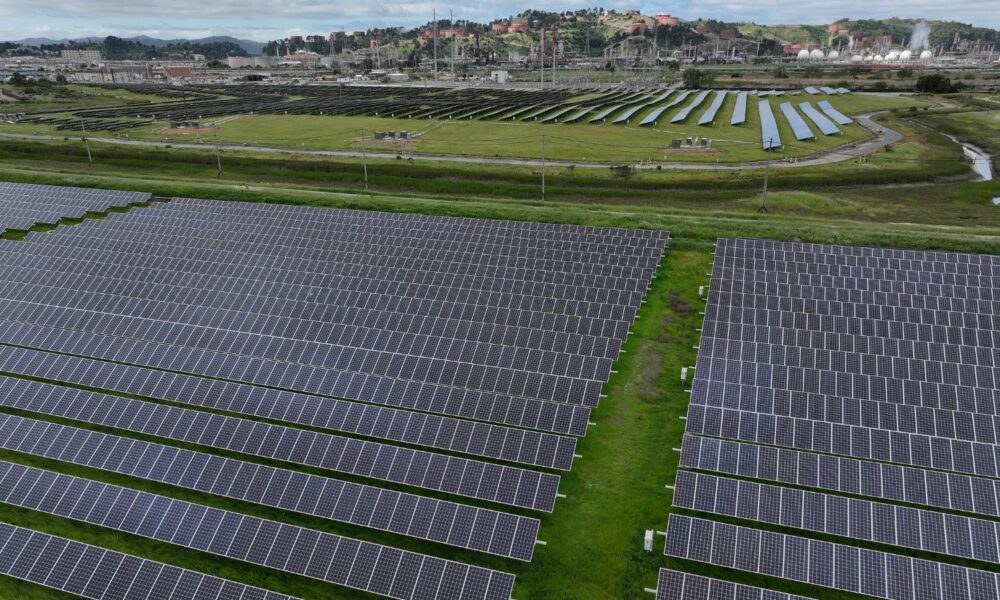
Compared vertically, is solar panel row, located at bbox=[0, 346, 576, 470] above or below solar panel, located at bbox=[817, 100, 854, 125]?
below

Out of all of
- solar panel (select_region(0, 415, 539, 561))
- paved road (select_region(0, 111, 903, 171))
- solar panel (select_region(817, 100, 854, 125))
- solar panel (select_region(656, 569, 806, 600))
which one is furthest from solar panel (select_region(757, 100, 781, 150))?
solar panel (select_region(0, 415, 539, 561))

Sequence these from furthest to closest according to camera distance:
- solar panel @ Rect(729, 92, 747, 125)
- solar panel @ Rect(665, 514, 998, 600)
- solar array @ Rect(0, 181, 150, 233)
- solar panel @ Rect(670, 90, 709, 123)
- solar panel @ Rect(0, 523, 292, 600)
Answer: solar panel @ Rect(670, 90, 709, 123), solar panel @ Rect(729, 92, 747, 125), solar array @ Rect(0, 181, 150, 233), solar panel @ Rect(0, 523, 292, 600), solar panel @ Rect(665, 514, 998, 600)

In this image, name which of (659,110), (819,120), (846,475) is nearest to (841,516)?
(846,475)

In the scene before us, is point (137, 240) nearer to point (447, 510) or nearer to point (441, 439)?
point (441, 439)

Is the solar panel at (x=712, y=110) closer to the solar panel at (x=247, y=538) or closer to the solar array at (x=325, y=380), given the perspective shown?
the solar array at (x=325, y=380)

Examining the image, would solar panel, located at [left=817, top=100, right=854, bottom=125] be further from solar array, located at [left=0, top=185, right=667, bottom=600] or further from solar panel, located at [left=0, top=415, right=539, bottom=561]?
solar panel, located at [left=0, top=415, right=539, bottom=561]

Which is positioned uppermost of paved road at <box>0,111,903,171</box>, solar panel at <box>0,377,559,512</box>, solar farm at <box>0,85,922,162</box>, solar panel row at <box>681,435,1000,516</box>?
solar farm at <box>0,85,922,162</box>
